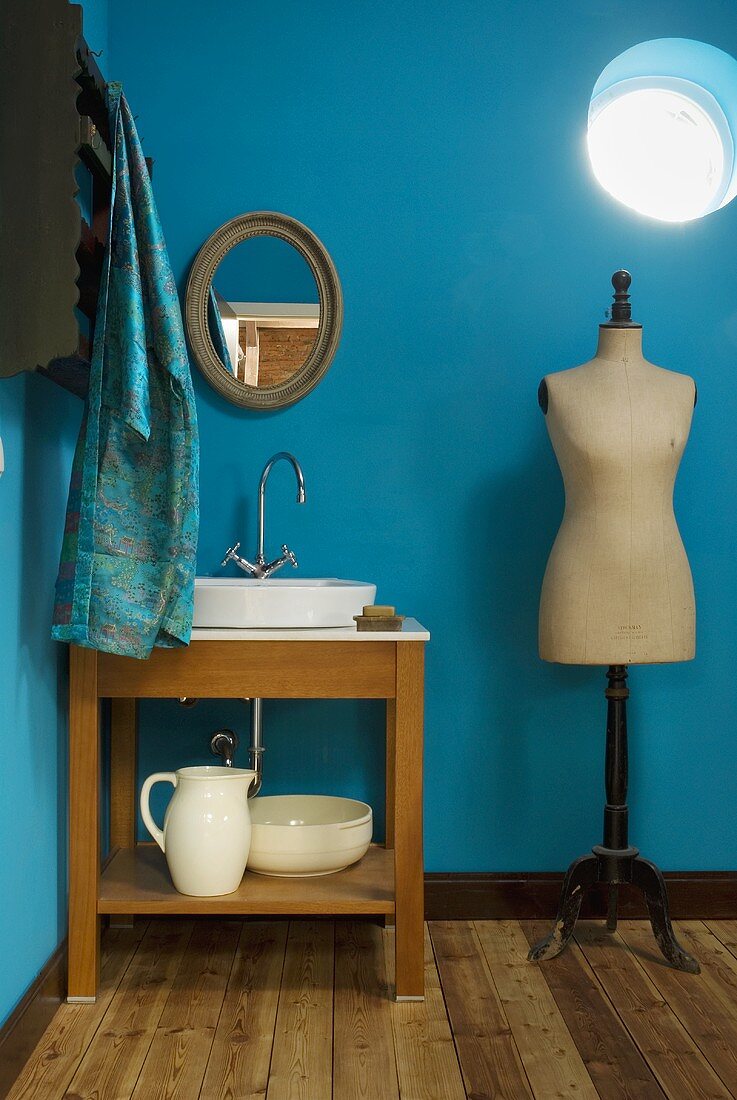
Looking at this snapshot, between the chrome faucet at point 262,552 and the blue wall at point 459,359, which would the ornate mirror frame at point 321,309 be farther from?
the chrome faucet at point 262,552

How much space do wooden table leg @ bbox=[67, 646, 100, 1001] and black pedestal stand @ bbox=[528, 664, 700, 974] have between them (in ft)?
3.18

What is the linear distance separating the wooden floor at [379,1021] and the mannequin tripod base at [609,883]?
46mm

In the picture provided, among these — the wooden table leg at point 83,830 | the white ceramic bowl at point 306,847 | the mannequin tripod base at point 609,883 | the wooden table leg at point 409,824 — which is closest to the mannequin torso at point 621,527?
the wooden table leg at point 409,824

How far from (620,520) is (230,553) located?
91 centimetres

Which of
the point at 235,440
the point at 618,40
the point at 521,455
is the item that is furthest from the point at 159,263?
the point at 618,40

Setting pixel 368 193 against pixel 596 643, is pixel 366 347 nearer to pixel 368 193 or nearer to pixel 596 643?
pixel 368 193

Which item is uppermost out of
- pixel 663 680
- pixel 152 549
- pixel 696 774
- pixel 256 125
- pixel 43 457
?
pixel 256 125

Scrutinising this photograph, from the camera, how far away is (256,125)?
2.67 meters

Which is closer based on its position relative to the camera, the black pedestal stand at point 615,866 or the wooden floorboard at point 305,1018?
the wooden floorboard at point 305,1018

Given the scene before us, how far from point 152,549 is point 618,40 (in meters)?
1.77

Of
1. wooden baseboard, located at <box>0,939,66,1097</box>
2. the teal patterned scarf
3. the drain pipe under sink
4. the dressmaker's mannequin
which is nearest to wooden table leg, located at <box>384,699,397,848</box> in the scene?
the drain pipe under sink

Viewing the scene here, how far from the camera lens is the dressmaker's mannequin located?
230cm

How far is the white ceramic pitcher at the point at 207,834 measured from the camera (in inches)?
85.7

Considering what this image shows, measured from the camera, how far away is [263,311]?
270 centimetres
